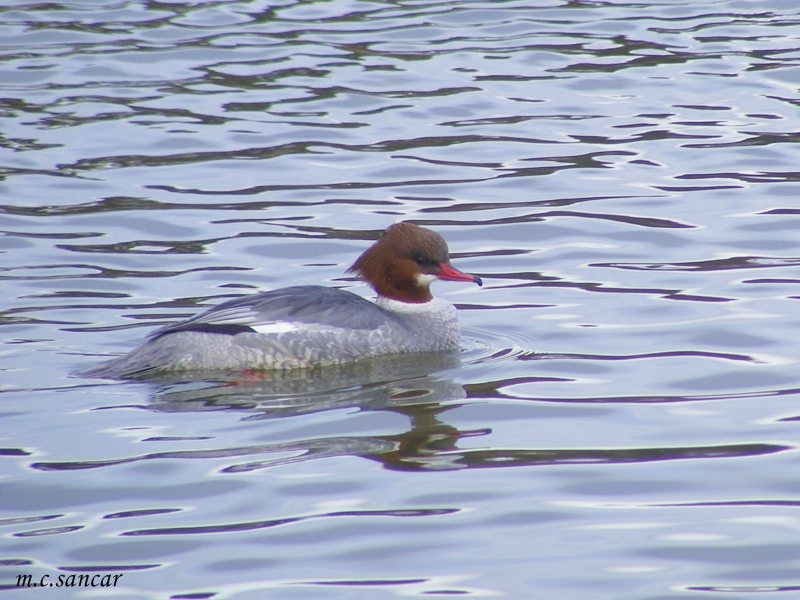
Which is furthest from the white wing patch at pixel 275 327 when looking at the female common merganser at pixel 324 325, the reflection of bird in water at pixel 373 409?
the reflection of bird in water at pixel 373 409

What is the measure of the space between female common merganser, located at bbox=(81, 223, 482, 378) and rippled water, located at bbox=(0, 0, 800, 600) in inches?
6.9

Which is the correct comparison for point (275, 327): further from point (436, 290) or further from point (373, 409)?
point (436, 290)

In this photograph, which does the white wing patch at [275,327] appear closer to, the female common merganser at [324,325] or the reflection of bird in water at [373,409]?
the female common merganser at [324,325]

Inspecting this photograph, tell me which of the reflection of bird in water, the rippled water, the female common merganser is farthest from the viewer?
the female common merganser

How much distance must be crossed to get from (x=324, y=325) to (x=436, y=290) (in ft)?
5.69

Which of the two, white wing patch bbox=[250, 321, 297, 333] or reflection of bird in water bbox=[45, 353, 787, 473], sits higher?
white wing patch bbox=[250, 321, 297, 333]

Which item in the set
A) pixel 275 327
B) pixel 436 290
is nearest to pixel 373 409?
pixel 275 327

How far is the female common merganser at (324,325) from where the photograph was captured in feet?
24.2

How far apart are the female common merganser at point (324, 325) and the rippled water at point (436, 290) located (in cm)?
17

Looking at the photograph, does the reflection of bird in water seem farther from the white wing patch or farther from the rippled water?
the white wing patch

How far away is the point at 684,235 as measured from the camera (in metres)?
9.75

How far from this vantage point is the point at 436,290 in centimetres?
931

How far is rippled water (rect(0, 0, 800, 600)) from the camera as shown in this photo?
5.11 meters

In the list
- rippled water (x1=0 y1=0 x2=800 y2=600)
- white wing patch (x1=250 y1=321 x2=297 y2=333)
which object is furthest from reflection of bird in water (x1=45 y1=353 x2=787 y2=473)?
white wing patch (x1=250 y1=321 x2=297 y2=333)
